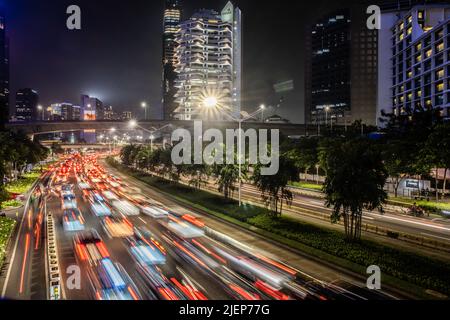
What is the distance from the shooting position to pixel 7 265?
64.4 ft

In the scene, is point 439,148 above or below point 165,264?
above

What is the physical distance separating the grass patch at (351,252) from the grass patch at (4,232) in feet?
56.6

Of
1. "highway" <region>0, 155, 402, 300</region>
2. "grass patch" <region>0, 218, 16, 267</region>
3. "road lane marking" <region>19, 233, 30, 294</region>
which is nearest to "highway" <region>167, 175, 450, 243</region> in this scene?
"highway" <region>0, 155, 402, 300</region>

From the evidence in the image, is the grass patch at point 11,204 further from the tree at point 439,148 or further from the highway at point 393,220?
the tree at point 439,148

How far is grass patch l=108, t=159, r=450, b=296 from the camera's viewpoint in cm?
1659

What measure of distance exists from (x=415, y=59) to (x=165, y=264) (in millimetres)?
113504

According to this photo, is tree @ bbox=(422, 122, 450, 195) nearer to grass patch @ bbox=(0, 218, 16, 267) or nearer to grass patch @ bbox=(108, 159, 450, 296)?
grass patch @ bbox=(108, 159, 450, 296)

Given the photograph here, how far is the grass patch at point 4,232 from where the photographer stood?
2107 cm

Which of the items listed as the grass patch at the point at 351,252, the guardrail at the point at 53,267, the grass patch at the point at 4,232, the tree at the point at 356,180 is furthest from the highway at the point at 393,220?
the grass patch at the point at 4,232

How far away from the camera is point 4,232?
25016mm

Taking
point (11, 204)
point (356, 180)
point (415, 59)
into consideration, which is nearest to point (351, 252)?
point (356, 180)

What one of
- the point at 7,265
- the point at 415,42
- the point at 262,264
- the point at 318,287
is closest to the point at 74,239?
the point at 7,265

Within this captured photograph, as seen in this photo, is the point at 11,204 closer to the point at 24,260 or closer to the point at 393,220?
the point at 24,260

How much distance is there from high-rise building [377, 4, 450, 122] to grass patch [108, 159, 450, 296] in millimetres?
62739
